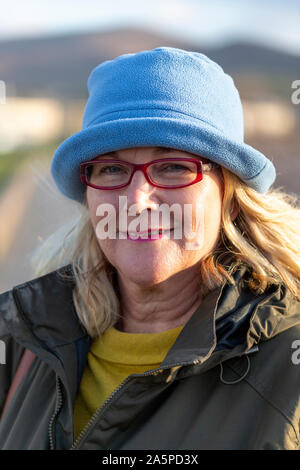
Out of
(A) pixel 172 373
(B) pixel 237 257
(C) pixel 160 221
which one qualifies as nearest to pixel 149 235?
(C) pixel 160 221

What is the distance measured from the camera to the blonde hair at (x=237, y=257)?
1.85 metres

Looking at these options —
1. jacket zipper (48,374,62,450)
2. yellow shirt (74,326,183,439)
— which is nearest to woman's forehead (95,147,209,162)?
yellow shirt (74,326,183,439)

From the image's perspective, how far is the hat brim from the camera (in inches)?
66.9

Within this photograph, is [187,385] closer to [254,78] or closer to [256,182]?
[256,182]

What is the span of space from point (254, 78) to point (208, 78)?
6464mm

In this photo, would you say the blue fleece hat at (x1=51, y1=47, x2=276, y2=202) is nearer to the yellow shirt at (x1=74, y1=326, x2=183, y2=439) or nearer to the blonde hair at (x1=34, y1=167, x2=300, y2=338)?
the blonde hair at (x1=34, y1=167, x2=300, y2=338)

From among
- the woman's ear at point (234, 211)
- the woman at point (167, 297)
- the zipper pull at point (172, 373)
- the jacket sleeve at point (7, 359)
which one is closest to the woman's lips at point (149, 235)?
the woman at point (167, 297)

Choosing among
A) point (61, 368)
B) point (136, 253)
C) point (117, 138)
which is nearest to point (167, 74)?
point (117, 138)

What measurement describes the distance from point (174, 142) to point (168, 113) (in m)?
0.10

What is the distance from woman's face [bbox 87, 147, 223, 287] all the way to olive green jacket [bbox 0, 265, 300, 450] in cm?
15

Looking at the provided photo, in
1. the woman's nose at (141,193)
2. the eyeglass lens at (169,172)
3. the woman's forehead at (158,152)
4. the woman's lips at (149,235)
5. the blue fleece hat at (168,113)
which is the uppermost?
the blue fleece hat at (168,113)

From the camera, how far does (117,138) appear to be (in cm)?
175

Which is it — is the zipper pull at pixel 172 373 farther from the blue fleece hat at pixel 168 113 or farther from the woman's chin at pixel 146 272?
the blue fleece hat at pixel 168 113

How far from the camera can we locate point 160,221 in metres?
1.79
